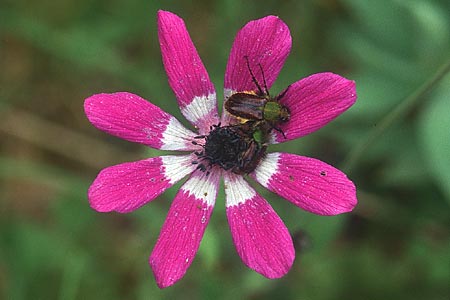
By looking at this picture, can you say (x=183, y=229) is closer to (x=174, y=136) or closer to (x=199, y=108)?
(x=174, y=136)

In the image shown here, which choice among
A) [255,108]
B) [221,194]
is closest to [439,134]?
[221,194]

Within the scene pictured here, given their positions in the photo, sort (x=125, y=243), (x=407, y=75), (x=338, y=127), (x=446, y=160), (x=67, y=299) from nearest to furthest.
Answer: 1. (x=446, y=160)
2. (x=67, y=299)
3. (x=407, y=75)
4. (x=338, y=127)
5. (x=125, y=243)

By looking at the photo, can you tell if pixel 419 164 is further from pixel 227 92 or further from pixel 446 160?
pixel 227 92

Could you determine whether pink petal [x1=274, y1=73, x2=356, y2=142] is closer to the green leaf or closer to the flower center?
the flower center

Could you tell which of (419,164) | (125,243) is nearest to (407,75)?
(419,164)

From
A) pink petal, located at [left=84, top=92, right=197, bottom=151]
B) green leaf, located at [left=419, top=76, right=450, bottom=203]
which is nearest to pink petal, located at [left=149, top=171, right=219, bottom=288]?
pink petal, located at [left=84, top=92, right=197, bottom=151]

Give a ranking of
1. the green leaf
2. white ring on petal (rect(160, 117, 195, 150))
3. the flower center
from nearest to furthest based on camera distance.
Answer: the flower center, white ring on petal (rect(160, 117, 195, 150)), the green leaf

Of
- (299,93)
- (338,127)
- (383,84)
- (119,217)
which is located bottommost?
(119,217)
